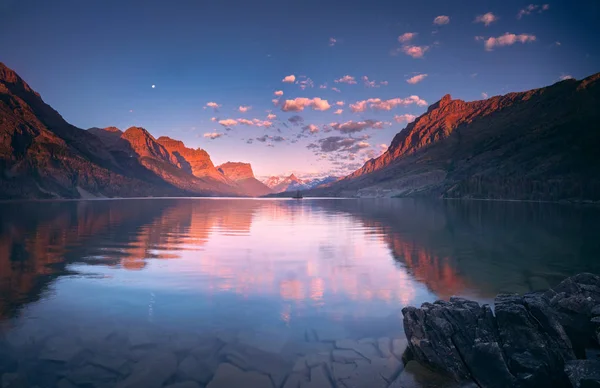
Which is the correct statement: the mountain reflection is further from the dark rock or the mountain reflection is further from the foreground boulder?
the dark rock

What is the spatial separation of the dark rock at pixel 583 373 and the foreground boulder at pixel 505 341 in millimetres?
23

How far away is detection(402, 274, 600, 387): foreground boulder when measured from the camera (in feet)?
35.0

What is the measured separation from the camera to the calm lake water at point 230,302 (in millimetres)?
11781

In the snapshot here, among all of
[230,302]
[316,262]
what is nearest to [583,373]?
[230,302]

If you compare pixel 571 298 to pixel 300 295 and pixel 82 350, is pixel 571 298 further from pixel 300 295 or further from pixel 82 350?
pixel 82 350

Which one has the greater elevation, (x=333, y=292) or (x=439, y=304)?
(x=439, y=304)

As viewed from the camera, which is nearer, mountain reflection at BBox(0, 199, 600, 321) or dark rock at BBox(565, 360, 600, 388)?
dark rock at BBox(565, 360, 600, 388)

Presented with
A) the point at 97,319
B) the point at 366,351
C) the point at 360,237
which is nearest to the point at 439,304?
the point at 366,351

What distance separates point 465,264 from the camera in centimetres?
2886

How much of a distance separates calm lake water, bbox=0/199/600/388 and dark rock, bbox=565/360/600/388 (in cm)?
440

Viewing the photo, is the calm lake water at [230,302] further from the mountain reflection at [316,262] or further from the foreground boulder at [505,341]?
the foreground boulder at [505,341]

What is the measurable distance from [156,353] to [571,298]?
17745mm

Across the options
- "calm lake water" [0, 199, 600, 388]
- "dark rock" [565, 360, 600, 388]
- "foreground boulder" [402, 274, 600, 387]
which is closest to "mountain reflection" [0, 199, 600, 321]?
"calm lake water" [0, 199, 600, 388]

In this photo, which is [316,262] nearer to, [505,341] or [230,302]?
[230,302]
